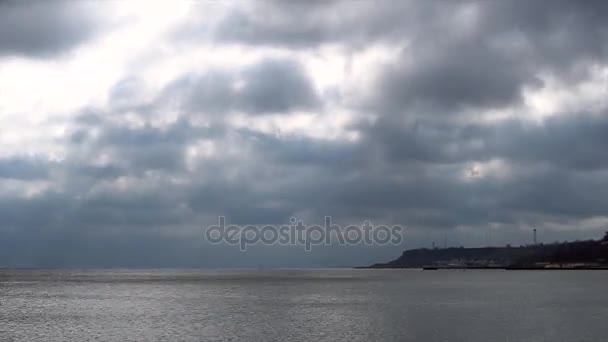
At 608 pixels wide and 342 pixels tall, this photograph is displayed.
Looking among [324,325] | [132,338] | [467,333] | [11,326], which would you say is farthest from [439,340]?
[11,326]

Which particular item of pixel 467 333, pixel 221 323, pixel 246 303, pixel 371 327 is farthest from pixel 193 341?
pixel 246 303

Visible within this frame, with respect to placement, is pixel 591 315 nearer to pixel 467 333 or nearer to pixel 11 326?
pixel 467 333

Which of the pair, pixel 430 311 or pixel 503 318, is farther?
pixel 430 311

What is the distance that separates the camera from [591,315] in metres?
78.2

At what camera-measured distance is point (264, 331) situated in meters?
64.6

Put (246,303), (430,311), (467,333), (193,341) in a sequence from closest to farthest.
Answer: (193,341) → (467,333) → (430,311) → (246,303)

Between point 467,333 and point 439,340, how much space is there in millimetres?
5771

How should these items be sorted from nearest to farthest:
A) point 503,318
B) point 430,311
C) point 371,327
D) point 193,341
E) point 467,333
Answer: point 193,341, point 467,333, point 371,327, point 503,318, point 430,311

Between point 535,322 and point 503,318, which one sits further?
point 503,318

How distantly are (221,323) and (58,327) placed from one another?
17.9 metres

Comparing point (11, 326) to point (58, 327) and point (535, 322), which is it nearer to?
point (58, 327)

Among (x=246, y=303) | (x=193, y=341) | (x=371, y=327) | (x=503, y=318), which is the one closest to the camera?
(x=193, y=341)

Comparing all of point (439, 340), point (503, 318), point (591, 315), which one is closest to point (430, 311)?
point (503, 318)

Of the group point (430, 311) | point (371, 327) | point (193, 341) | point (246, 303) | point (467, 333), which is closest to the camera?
point (193, 341)
